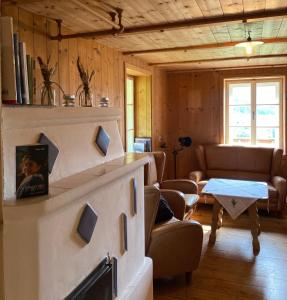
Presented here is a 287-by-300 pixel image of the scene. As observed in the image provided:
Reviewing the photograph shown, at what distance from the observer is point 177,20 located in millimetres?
3033

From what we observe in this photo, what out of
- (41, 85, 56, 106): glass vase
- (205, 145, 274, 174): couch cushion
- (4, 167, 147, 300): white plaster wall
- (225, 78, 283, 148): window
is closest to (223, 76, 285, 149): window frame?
(225, 78, 283, 148): window

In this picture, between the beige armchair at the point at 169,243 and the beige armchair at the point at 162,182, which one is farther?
the beige armchair at the point at 162,182

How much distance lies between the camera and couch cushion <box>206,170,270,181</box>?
5535 millimetres

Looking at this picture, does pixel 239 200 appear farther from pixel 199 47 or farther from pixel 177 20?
pixel 177 20

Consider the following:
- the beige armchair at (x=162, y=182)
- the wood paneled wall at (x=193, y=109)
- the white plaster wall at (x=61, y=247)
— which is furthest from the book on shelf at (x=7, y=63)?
the wood paneled wall at (x=193, y=109)

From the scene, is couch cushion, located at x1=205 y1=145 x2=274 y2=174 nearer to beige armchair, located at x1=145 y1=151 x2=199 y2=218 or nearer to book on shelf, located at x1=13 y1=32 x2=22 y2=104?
beige armchair, located at x1=145 y1=151 x2=199 y2=218

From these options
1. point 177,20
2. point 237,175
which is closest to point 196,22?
point 177,20

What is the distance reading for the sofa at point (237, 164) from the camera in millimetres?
5387

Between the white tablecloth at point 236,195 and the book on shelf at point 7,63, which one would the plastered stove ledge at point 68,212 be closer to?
the book on shelf at point 7,63

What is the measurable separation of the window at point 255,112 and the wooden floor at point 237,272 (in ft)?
6.40

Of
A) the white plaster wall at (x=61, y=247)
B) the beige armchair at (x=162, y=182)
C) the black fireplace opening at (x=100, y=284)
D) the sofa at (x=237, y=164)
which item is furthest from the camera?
the sofa at (x=237, y=164)

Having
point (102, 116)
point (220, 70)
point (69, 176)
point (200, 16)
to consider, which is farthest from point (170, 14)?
point (220, 70)

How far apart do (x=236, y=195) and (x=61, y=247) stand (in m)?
2.85

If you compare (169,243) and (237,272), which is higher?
(169,243)
